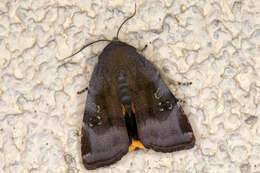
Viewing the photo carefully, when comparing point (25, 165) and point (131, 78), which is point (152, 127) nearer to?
point (131, 78)

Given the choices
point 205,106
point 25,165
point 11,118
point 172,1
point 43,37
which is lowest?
point 25,165

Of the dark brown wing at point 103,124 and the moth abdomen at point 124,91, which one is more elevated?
the moth abdomen at point 124,91

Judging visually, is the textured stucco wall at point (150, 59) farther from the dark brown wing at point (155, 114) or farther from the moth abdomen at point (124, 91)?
the moth abdomen at point (124, 91)

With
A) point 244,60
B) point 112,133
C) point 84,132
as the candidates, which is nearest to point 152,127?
point 112,133

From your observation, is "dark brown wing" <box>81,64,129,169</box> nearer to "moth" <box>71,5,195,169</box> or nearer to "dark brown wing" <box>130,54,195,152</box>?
"moth" <box>71,5,195,169</box>

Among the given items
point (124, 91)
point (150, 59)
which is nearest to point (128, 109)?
point (124, 91)

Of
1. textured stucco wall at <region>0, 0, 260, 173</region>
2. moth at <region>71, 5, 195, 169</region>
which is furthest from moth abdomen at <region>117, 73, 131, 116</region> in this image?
textured stucco wall at <region>0, 0, 260, 173</region>

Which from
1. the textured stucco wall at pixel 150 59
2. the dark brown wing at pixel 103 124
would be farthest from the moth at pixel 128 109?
the textured stucco wall at pixel 150 59
